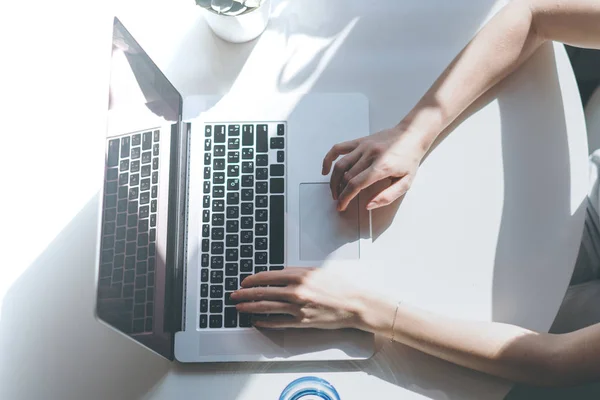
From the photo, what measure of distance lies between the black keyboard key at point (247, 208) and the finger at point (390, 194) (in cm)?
18

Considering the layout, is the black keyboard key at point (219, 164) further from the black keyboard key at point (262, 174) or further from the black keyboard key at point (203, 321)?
the black keyboard key at point (203, 321)

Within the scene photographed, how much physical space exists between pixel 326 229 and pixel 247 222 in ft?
0.40

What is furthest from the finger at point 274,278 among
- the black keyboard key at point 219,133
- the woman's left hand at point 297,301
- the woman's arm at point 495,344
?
the black keyboard key at point 219,133

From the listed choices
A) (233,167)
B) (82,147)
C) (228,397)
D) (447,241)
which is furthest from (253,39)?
(228,397)

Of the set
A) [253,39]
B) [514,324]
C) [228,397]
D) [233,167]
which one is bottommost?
[228,397]

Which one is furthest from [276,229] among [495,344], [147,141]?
[495,344]

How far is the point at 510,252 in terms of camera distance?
2.64 feet

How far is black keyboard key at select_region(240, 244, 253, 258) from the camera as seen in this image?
0.82 meters

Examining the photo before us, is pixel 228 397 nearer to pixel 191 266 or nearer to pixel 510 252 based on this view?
pixel 191 266

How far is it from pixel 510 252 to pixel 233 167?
44 cm

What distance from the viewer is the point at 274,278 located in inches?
31.5

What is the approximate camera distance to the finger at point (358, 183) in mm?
799

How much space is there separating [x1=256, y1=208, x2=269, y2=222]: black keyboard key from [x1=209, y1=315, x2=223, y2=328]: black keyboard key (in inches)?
6.1

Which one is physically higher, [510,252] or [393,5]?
[393,5]
